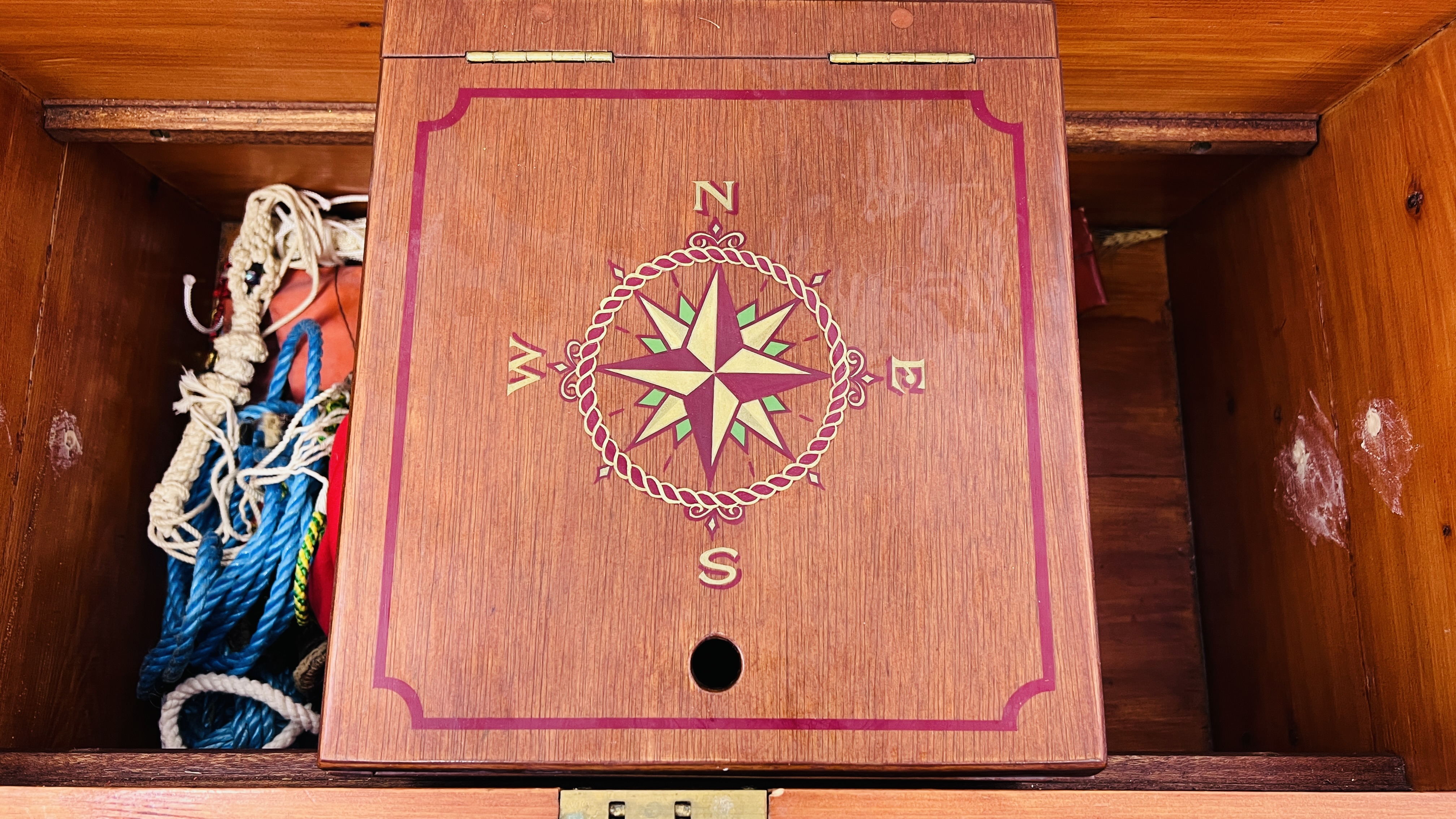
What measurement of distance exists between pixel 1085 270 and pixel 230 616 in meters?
1.02

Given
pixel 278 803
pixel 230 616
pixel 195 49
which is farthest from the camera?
pixel 230 616

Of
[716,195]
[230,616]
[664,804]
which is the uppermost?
[716,195]

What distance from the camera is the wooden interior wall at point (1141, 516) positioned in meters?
1.07

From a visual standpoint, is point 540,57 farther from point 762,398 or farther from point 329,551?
point 329,551

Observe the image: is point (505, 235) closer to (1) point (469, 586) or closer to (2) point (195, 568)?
(1) point (469, 586)

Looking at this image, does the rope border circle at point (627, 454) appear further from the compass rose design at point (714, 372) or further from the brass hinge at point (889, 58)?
the brass hinge at point (889, 58)

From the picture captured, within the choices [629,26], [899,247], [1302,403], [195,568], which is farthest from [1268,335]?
[195,568]

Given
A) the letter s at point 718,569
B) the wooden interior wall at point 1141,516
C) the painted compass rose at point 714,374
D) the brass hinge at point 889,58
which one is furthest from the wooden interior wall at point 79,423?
the wooden interior wall at point 1141,516

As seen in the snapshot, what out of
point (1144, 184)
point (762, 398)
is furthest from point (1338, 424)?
point (762, 398)

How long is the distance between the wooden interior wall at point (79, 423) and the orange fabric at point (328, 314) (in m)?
0.12

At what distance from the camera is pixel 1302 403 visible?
961mm

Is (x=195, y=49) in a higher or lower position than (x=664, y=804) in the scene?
higher

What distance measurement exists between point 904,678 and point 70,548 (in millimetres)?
834

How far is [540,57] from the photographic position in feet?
2.56
